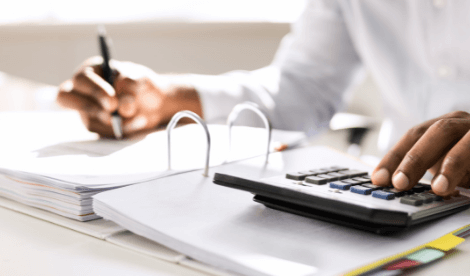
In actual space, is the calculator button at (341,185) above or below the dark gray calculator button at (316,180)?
below

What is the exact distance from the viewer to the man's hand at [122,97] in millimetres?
651

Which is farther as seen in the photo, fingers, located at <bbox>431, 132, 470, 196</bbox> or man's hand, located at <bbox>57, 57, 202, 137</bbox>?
man's hand, located at <bbox>57, 57, 202, 137</bbox>

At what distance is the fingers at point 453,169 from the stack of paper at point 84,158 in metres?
0.24

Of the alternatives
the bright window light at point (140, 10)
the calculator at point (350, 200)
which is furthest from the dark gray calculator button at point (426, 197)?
the bright window light at point (140, 10)

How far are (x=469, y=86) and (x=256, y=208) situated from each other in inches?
25.5

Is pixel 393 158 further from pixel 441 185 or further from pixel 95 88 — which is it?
pixel 95 88

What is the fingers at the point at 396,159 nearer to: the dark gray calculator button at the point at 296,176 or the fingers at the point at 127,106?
the dark gray calculator button at the point at 296,176

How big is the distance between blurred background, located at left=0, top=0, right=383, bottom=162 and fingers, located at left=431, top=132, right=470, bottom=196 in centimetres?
143

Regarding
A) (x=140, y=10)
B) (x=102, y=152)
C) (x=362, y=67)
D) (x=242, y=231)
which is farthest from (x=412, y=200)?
(x=140, y=10)

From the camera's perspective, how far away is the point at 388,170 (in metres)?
0.40

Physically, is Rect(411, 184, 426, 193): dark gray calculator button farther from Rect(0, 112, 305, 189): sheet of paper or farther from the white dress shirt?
the white dress shirt

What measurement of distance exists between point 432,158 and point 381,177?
6 cm

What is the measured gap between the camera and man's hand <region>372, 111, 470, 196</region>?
0.37m

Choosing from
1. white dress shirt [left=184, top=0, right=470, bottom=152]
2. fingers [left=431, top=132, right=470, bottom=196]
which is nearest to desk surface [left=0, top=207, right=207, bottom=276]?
fingers [left=431, top=132, right=470, bottom=196]
